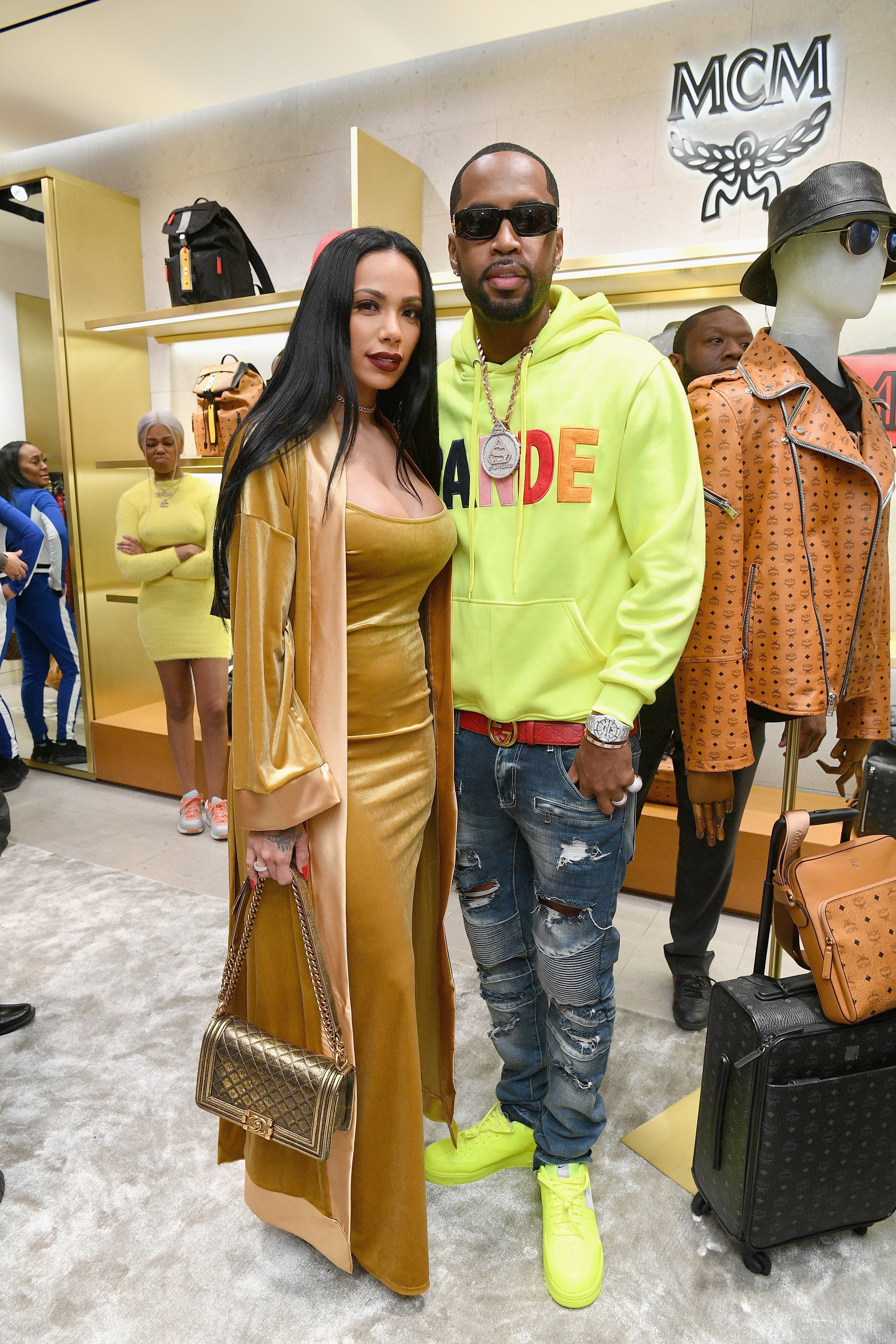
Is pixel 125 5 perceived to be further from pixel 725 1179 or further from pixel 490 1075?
pixel 725 1179

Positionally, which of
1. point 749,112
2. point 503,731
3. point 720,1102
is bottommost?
point 720,1102

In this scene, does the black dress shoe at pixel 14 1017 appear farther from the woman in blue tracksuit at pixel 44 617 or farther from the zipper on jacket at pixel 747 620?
the woman in blue tracksuit at pixel 44 617

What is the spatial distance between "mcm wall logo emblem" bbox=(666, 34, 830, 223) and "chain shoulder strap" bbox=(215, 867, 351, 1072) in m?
2.94

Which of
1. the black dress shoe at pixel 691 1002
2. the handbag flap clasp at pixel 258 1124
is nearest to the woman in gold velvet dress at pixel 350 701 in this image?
the handbag flap clasp at pixel 258 1124

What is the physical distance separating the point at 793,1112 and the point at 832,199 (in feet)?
5.26

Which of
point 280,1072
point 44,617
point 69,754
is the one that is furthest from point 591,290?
point 69,754

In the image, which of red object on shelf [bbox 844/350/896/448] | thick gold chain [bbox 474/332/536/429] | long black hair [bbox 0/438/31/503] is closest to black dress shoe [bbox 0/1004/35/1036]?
thick gold chain [bbox 474/332/536/429]

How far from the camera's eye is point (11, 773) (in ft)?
9.71

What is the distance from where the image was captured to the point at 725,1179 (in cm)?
162

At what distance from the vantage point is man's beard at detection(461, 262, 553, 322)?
1.44 m

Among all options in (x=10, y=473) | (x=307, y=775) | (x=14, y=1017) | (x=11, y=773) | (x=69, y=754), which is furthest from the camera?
(x=69, y=754)

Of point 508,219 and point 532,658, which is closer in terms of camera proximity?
point 508,219

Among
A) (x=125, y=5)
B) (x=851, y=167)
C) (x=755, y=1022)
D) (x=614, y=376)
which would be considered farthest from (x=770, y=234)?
(x=125, y=5)

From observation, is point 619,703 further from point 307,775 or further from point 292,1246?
point 292,1246
